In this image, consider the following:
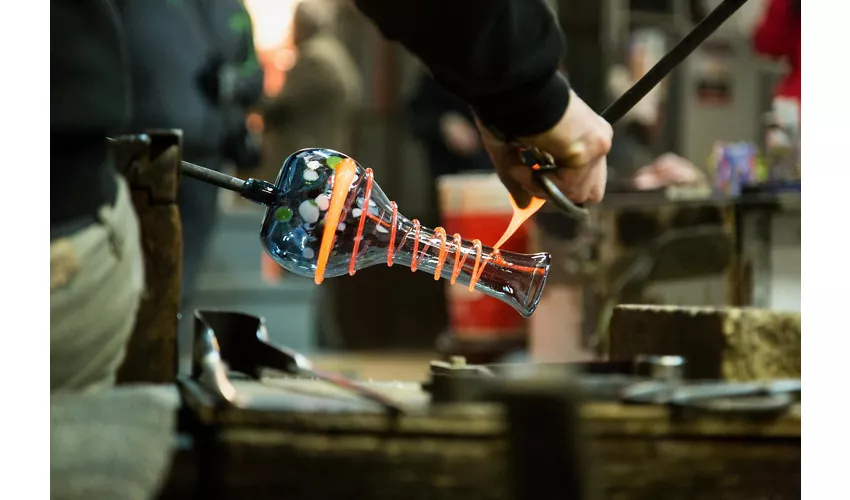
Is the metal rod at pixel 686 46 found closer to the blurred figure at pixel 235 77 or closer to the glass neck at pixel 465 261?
the glass neck at pixel 465 261

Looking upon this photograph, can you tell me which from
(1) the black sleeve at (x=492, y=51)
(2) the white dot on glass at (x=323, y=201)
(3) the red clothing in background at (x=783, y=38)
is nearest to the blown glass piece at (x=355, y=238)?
(2) the white dot on glass at (x=323, y=201)

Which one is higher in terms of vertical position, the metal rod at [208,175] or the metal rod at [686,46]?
the metal rod at [686,46]

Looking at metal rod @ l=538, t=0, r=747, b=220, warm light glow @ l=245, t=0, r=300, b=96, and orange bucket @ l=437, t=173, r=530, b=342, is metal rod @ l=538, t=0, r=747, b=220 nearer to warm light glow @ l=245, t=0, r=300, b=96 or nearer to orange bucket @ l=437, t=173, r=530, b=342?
orange bucket @ l=437, t=173, r=530, b=342

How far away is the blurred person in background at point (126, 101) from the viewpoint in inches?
22.9

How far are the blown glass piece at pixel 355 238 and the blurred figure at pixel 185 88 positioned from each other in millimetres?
71

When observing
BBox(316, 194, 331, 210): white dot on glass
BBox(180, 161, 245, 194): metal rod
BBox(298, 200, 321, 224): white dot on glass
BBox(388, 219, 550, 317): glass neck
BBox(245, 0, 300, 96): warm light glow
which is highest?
BBox(245, 0, 300, 96): warm light glow

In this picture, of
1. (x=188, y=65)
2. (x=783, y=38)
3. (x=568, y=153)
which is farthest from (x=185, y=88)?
(x=783, y=38)

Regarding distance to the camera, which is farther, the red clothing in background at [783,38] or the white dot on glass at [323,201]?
the red clothing in background at [783,38]

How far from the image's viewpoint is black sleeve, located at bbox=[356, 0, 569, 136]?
58 cm

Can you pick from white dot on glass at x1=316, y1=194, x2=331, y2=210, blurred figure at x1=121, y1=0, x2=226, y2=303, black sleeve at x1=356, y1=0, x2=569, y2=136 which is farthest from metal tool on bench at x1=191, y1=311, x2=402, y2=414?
black sleeve at x1=356, y1=0, x2=569, y2=136
